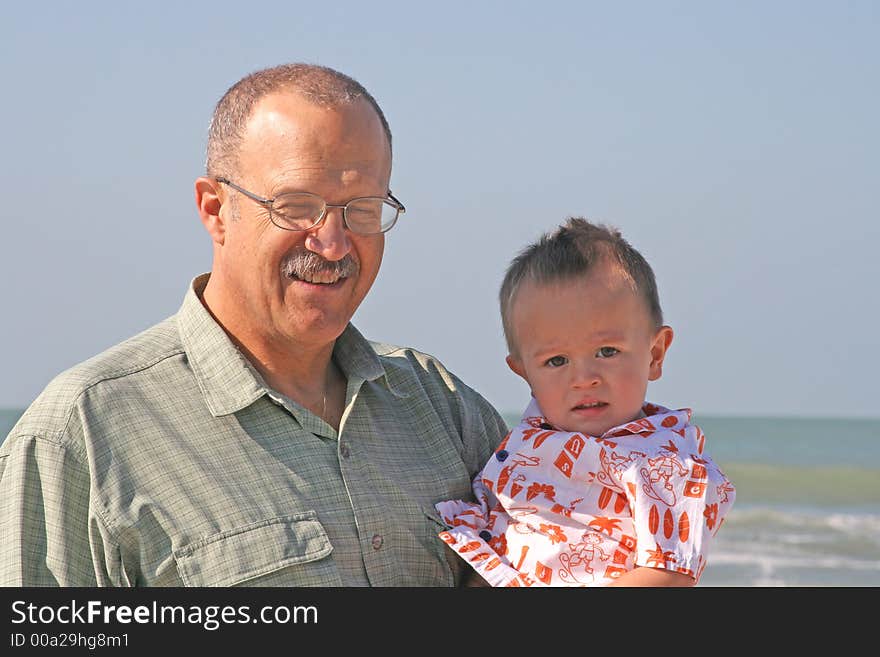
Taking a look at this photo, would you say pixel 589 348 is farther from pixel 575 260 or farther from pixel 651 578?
pixel 651 578

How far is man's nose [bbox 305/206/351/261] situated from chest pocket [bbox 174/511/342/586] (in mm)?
695

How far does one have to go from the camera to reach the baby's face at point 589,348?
3.48 metres

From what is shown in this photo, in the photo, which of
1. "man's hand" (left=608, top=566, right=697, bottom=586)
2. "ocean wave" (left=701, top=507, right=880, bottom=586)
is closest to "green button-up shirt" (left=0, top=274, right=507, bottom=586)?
"man's hand" (left=608, top=566, right=697, bottom=586)

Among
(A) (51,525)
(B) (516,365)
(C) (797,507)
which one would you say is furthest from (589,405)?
(C) (797,507)

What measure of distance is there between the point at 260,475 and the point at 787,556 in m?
12.2

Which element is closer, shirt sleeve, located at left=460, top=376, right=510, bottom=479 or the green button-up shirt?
the green button-up shirt

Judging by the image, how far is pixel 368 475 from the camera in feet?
11.1

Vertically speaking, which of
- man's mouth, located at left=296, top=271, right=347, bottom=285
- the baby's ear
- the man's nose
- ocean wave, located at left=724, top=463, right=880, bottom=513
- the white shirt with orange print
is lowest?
the white shirt with orange print

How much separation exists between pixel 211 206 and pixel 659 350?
138 centimetres

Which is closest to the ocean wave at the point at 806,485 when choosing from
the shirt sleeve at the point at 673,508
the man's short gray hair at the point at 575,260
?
the man's short gray hair at the point at 575,260

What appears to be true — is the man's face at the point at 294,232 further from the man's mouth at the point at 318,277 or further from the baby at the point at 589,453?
the baby at the point at 589,453

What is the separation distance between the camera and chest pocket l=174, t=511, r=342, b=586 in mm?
2986

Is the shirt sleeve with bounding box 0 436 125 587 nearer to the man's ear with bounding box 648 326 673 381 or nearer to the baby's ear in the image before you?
the baby's ear

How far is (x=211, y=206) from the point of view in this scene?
3.48m
